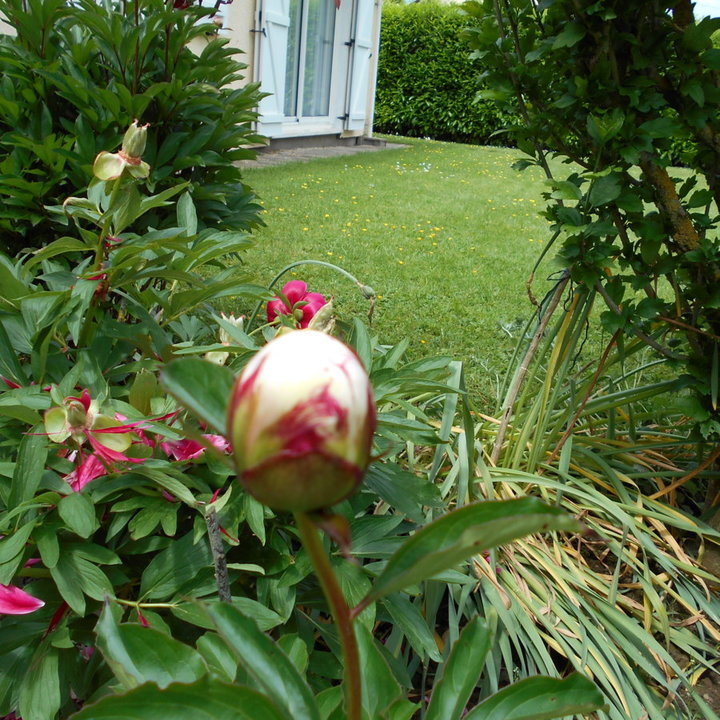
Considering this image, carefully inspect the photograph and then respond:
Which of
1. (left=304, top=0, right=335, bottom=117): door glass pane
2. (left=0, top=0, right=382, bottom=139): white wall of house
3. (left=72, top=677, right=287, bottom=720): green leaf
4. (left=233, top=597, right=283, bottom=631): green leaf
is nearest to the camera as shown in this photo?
(left=72, top=677, right=287, bottom=720): green leaf

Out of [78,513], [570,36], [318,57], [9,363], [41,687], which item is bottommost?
[41,687]

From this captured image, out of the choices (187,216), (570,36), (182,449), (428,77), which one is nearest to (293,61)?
(428,77)

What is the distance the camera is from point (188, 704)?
461 millimetres

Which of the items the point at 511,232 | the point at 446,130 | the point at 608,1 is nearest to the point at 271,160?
the point at 511,232

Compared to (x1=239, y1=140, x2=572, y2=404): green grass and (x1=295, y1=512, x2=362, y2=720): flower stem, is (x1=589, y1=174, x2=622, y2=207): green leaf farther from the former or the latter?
(x1=295, y1=512, x2=362, y2=720): flower stem

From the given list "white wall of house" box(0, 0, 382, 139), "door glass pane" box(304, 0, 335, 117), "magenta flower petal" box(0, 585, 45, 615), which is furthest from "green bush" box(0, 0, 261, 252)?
"door glass pane" box(304, 0, 335, 117)

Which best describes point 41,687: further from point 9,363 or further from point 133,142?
point 133,142

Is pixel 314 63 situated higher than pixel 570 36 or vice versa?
pixel 314 63

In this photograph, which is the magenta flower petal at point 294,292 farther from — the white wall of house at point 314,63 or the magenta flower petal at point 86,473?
the white wall of house at point 314,63

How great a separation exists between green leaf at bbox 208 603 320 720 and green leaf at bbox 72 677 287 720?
0.02 m

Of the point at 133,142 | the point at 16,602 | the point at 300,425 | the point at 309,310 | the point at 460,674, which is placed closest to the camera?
the point at 300,425

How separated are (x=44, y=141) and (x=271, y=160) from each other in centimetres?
669

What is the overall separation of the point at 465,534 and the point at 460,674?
0.31 metres

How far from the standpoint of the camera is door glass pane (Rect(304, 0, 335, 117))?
9266mm
